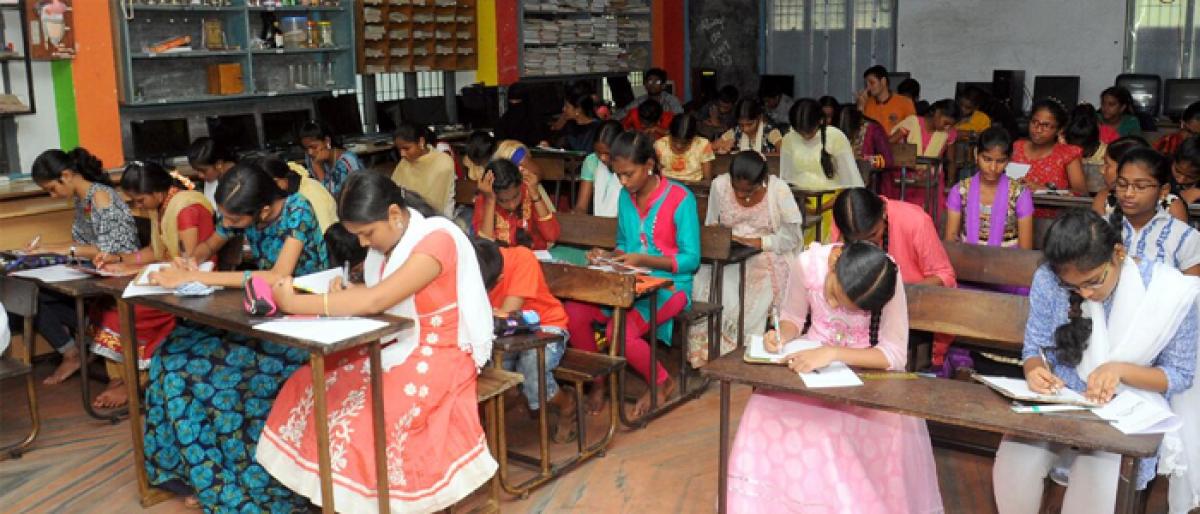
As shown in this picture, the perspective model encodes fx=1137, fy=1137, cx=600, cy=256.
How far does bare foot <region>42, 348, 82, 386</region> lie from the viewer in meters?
5.29

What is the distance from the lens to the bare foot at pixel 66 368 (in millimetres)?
5285

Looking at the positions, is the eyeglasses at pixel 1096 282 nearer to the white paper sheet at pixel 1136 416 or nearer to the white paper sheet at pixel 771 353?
the white paper sheet at pixel 1136 416

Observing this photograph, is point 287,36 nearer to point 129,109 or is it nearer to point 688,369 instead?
point 129,109

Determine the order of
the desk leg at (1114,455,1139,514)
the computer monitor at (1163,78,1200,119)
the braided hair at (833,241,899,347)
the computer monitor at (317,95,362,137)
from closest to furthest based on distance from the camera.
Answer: the desk leg at (1114,455,1139,514) < the braided hair at (833,241,899,347) < the computer monitor at (317,95,362,137) < the computer monitor at (1163,78,1200,119)

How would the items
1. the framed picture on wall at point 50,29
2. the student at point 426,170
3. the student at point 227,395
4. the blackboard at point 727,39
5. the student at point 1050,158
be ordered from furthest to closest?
1. the blackboard at point 727,39
2. the student at point 426,170
3. the framed picture on wall at point 50,29
4. the student at point 1050,158
5. the student at point 227,395

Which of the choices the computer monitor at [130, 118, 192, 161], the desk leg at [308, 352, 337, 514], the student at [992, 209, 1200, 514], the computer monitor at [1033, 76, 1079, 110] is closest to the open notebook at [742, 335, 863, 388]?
the student at [992, 209, 1200, 514]

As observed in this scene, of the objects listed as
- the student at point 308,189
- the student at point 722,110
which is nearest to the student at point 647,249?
the student at point 308,189

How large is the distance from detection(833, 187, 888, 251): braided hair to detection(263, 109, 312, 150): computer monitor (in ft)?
18.0

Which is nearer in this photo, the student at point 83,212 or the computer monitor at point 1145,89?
the student at point 83,212

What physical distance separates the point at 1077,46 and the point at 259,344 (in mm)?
10702

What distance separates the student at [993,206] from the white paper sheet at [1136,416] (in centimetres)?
196

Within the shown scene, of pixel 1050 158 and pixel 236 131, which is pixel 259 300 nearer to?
pixel 1050 158

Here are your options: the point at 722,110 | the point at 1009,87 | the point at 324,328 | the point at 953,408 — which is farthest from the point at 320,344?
the point at 1009,87

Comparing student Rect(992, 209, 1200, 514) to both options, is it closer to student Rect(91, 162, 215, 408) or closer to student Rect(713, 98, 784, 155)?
A: student Rect(91, 162, 215, 408)
